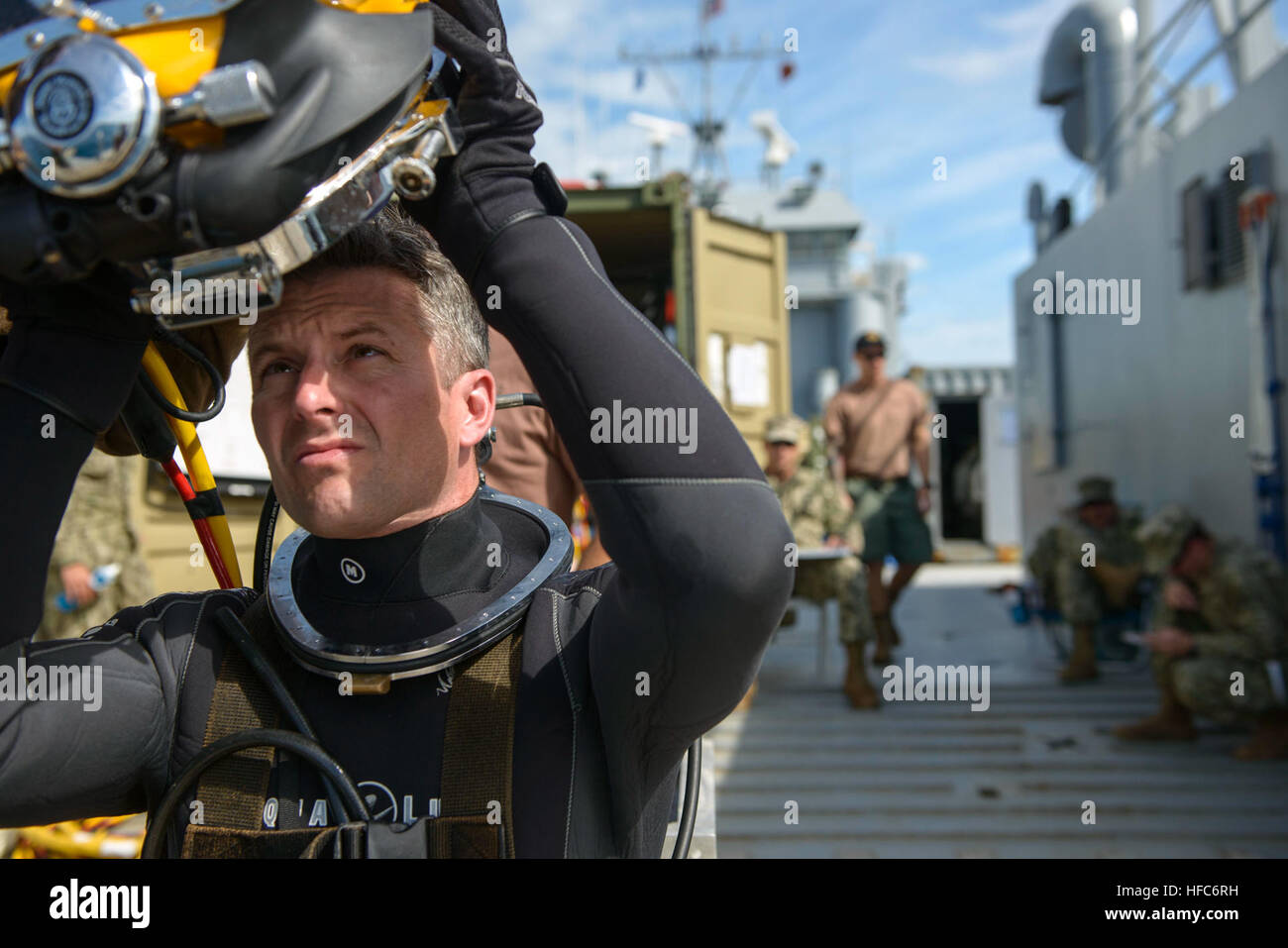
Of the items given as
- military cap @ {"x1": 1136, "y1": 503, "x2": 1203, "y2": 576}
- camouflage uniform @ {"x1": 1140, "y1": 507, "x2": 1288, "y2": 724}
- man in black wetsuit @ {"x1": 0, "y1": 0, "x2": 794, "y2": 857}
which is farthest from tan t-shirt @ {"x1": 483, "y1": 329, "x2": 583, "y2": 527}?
military cap @ {"x1": 1136, "y1": 503, "x2": 1203, "y2": 576}

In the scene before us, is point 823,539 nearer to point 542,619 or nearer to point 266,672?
point 542,619

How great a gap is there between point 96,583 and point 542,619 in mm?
3098

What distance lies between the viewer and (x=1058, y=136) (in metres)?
10.4

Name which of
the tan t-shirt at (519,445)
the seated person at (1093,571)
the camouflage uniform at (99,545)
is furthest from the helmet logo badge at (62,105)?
the seated person at (1093,571)

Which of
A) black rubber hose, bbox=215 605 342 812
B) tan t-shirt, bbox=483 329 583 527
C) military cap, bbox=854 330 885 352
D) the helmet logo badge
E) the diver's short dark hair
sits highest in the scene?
military cap, bbox=854 330 885 352

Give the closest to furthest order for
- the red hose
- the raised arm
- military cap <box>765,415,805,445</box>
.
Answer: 1. the raised arm
2. the red hose
3. military cap <box>765,415,805,445</box>

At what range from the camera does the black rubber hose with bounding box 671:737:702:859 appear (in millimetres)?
1267

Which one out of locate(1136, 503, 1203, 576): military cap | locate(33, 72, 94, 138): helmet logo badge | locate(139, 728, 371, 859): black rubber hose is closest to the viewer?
locate(33, 72, 94, 138): helmet logo badge

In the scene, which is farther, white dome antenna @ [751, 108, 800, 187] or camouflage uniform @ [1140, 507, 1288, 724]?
white dome antenna @ [751, 108, 800, 187]

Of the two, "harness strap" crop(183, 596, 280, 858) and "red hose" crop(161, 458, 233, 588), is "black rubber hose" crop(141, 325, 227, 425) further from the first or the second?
"harness strap" crop(183, 596, 280, 858)

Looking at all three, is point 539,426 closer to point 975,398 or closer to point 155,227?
point 155,227

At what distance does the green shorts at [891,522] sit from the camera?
626 cm

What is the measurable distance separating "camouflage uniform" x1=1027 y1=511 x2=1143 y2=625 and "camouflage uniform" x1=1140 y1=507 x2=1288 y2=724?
140 centimetres

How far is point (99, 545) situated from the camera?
3.78 meters
